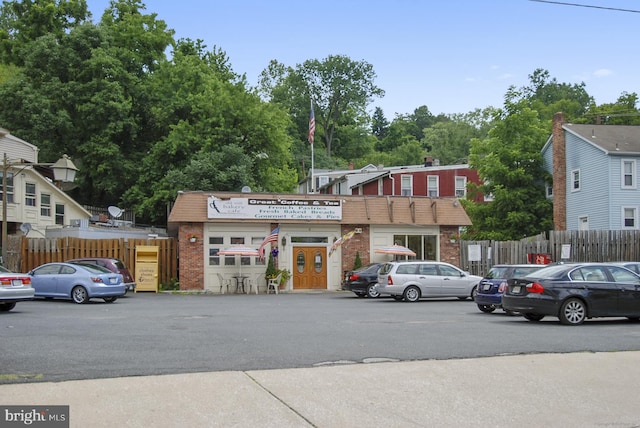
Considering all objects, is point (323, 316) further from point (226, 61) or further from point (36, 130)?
point (226, 61)

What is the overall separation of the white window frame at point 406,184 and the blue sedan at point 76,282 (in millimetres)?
29354

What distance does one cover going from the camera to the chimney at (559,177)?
4322 centimetres

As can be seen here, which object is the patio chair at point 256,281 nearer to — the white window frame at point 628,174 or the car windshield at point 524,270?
the car windshield at point 524,270

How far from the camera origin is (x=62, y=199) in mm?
45125

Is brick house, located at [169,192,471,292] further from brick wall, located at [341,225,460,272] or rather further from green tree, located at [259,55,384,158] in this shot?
green tree, located at [259,55,384,158]

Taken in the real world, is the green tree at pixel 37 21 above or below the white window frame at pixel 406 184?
above

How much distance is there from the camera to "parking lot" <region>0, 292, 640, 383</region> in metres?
10.1

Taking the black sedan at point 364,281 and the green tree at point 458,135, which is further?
the green tree at point 458,135

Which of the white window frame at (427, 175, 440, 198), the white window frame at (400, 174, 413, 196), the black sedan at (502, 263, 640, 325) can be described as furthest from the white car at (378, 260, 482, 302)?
the white window frame at (427, 175, 440, 198)

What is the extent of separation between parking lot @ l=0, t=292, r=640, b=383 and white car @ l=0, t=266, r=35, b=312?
1.55ft

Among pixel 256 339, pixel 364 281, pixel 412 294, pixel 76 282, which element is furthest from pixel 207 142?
pixel 256 339

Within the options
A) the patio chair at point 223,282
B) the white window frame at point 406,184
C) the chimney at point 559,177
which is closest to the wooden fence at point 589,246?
the chimney at point 559,177

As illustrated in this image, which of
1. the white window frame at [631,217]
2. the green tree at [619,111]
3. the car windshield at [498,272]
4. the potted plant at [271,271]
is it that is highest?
the green tree at [619,111]

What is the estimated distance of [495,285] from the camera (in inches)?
793
